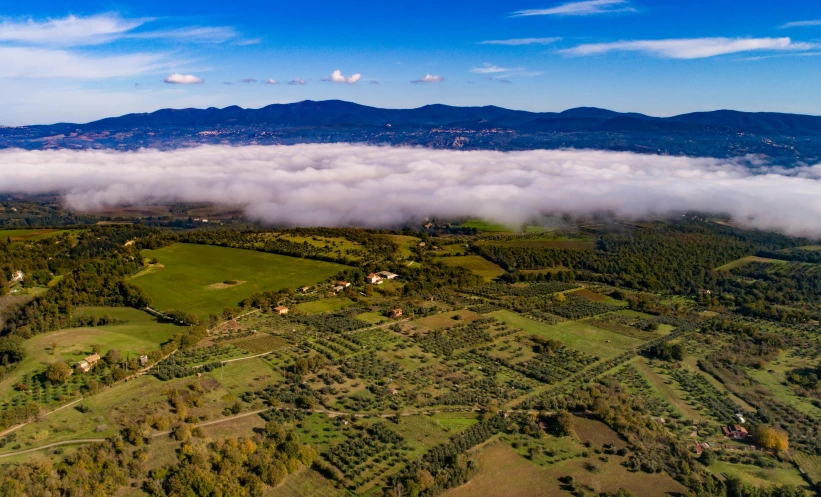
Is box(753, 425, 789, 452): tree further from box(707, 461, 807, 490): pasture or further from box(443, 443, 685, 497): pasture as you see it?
box(443, 443, 685, 497): pasture

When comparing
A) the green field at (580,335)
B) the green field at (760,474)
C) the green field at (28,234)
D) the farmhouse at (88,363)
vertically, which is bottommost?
the green field at (760,474)

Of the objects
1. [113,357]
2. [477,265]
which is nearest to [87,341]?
[113,357]

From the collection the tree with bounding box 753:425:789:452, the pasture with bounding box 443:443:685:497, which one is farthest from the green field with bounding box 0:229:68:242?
the tree with bounding box 753:425:789:452

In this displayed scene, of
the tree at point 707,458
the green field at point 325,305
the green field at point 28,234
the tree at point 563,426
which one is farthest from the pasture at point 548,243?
the green field at point 28,234

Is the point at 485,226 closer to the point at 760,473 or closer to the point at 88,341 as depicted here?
the point at 88,341

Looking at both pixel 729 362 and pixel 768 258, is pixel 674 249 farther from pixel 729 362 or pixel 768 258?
pixel 729 362

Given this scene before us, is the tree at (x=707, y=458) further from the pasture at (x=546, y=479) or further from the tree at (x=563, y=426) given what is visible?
the tree at (x=563, y=426)

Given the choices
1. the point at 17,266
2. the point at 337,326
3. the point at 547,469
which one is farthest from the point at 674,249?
the point at 17,266
